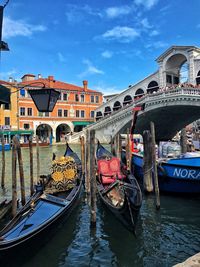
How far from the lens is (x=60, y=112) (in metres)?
29.6

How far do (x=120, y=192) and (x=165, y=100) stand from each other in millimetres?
14600

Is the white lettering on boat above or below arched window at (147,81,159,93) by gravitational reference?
below

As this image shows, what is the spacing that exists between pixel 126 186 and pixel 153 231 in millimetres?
801

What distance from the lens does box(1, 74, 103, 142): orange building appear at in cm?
2752

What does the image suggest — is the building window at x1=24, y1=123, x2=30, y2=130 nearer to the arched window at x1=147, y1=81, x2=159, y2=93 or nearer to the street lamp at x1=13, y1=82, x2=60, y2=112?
the arched window at x1=147, y1=81, x2=159, y2=93

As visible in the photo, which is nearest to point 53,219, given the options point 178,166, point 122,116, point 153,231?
point 153,231

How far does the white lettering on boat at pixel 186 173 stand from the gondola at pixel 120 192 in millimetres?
1096

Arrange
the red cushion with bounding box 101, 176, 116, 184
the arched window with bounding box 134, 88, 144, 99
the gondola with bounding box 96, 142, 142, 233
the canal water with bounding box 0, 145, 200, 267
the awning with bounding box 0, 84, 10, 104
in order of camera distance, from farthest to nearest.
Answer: the arched window with bounding box 134, 88, 144, 99, the red cushion with bounding box 101, 176, 116, 184, the gondola with bounding box 96, 142, 142, 233, the canal water with bounding box 0, 145, 200, 267, the awning with bounding box 0, 84, 10, 104

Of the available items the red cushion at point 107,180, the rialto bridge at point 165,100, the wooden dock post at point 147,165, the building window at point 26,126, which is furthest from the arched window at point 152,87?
the red cushion at point 107,180

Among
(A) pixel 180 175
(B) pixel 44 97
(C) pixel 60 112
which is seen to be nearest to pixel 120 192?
(A) pixel 180 175

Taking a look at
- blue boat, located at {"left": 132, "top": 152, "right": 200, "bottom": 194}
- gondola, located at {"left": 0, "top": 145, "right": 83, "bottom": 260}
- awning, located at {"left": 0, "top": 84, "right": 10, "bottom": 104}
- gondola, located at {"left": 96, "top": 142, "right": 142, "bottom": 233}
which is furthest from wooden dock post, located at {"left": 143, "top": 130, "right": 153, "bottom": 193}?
awning, located at {"left": 0, "top": 84, "right": 10, "bottom": 104}

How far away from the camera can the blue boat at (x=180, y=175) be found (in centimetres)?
642

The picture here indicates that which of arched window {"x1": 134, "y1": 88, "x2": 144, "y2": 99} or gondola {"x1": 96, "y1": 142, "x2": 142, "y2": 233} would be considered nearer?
gondola {"x1": 96, "y1": 142, "x2": 142, "y2": 233}

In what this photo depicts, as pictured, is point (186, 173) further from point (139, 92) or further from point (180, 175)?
point (139, 92)
